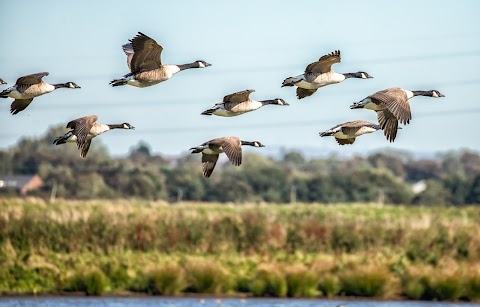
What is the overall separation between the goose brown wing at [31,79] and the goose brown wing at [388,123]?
16.4ft

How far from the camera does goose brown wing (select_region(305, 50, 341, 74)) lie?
1708cm

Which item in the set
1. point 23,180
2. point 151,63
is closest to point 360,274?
point 151,63

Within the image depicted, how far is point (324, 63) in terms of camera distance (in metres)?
17.5

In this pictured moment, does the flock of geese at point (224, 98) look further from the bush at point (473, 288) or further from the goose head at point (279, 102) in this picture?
the bush at point (473, 288)

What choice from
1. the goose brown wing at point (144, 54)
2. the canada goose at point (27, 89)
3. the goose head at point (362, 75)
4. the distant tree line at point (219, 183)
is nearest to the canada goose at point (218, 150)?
the goose brown wing at point (144, 54)

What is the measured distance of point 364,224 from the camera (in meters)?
36.2

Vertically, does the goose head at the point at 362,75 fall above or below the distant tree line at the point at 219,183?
above

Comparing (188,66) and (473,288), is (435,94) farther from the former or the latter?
(473,288)

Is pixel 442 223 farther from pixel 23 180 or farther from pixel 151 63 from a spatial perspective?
pixel 23 180

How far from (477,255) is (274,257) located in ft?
19.7

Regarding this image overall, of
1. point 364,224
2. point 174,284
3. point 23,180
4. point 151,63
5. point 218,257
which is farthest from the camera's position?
point 23,180

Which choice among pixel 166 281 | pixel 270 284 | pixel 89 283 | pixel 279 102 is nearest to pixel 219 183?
pixel 270 284

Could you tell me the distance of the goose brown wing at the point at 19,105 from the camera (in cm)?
1779

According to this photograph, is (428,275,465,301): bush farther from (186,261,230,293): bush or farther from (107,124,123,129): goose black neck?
(107,124,123,129): goose black neck
